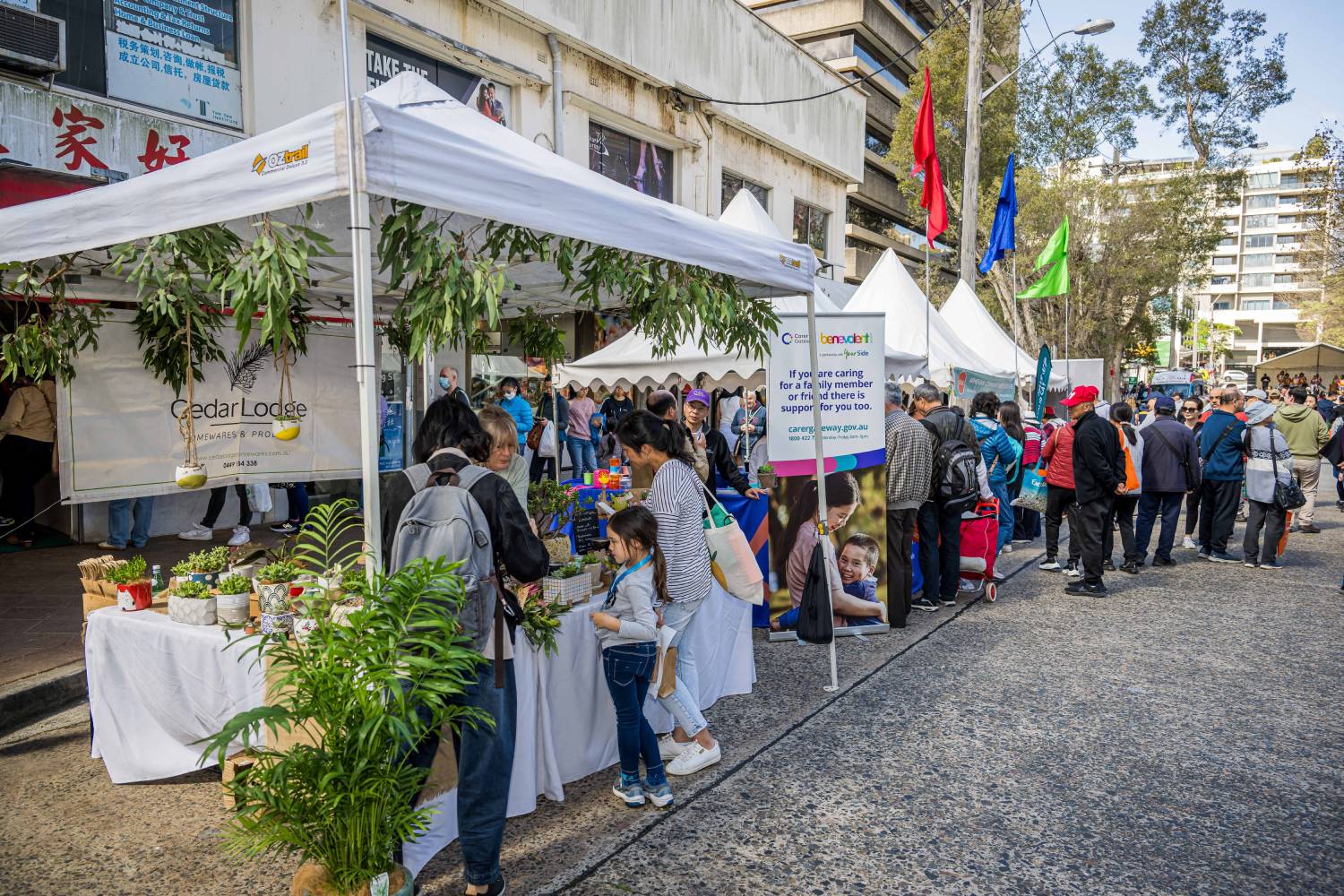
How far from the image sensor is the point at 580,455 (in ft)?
48.2

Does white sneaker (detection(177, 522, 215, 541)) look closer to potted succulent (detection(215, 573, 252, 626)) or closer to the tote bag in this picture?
potted succulent (detection(215, 573, 252, 626))

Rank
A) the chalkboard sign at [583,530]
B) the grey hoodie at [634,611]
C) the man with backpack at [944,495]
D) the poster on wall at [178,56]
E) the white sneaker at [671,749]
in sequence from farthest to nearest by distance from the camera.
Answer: the poster on wall at [178,56], the man with backpack at [944,495], the chalkboard sign at [583,530], the white sneaker at [671,749], the grey hoodie at [634,611]

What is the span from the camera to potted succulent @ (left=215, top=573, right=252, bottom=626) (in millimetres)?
3812

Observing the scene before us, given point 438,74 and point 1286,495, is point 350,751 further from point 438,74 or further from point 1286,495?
point 438,74

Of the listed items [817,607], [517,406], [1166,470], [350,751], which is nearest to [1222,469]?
[1166,470]

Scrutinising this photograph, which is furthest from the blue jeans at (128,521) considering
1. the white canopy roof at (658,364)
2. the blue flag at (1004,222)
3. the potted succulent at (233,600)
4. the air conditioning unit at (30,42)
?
the blue flag at (1004,222)

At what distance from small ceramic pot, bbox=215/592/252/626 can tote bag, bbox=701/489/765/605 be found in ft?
7.59

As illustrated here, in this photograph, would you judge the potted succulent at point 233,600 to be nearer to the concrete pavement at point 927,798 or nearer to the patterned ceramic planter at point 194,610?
the patterned ceramic planter at point 194,610

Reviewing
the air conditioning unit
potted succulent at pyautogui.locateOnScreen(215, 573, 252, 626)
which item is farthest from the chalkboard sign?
the air conditioning unit

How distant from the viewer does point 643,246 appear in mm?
3963

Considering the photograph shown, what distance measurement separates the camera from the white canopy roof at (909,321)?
437 inches

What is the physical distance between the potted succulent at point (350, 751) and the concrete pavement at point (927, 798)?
31.7 inches

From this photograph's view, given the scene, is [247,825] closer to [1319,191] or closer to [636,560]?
[636,560]

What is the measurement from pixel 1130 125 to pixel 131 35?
88.8 feet
